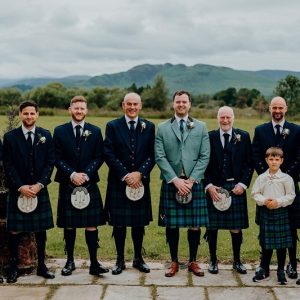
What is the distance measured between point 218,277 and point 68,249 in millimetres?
1651

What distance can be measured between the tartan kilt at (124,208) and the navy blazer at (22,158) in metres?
0.75

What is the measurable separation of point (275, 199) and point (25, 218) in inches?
101

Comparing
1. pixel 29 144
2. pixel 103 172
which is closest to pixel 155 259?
pixel 29 144

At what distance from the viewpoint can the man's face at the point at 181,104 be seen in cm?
586

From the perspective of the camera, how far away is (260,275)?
566cm

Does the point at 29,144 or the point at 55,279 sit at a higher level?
the point at 29,144

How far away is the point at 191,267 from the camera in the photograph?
593cm

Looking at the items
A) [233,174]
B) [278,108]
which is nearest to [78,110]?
[233,174]

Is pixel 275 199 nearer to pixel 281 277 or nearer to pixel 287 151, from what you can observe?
pixel 287 151

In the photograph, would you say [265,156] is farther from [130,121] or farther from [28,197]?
[28,197]

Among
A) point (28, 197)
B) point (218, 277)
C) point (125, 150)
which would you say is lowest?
point (218, 277)

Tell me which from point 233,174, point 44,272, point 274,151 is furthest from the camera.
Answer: point 233,174

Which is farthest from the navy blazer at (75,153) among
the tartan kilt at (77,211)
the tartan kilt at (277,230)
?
the tartan kilt at (277,230)

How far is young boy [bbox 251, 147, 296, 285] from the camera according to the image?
5.53 meters
